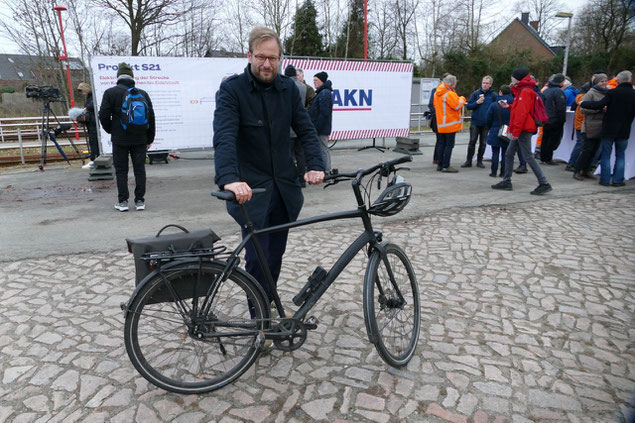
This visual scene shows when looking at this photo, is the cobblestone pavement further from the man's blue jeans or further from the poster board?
the poster board

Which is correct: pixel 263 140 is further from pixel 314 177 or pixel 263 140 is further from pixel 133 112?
pixel 133 112

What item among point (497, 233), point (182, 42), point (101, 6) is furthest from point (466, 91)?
point (497, 233)

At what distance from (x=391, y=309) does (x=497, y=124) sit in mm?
7755

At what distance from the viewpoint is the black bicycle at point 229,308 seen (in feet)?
8.36

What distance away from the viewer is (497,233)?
5.70 meters

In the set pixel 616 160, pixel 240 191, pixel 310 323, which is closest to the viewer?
pixel 240 191

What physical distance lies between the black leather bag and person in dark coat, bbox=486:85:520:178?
314 inches

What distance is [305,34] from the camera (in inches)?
1500

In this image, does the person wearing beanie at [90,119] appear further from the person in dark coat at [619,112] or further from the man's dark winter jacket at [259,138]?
the person in dark coat at [619,112]

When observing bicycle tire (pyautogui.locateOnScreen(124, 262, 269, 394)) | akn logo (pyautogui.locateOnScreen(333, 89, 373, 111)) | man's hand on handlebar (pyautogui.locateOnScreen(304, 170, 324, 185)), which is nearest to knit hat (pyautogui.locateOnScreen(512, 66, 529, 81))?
akn logo (pyautogui.locateOnScreen(333, 89, 373, 111))

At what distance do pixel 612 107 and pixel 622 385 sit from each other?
666 centimetres

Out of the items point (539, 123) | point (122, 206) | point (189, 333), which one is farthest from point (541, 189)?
point (189, 333)

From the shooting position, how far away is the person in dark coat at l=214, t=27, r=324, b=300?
106 inches

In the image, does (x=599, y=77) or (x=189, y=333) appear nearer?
(x=189, y=333)
